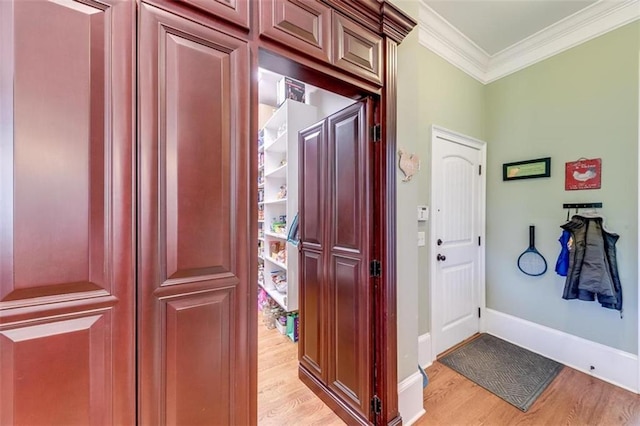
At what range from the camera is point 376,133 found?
4.83ft

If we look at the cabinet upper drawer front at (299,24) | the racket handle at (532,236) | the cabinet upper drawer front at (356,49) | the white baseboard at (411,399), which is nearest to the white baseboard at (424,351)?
the white baseboard at (411,399)

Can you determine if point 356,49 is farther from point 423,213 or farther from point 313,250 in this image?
point 423,213

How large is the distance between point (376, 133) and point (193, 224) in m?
1.07

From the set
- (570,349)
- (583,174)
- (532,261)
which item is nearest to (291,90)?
(583,174)

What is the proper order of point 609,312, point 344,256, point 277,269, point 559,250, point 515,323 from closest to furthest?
point 344,256
point 609,312
point 559,250
point 515,323
point 277,269

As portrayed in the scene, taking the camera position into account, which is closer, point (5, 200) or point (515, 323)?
point (5, 200)

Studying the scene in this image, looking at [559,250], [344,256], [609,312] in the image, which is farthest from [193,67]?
[609,312]

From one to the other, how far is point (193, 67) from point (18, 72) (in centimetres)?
42

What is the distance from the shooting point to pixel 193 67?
864 mm

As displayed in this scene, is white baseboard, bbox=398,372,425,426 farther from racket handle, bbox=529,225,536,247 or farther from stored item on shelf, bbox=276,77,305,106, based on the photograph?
stored item on shelf, bbox=276,77,305,106

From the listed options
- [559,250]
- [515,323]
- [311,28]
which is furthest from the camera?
[515,323]

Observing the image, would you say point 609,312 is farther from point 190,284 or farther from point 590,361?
point 190,284

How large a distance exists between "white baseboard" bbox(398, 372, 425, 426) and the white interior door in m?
0.72

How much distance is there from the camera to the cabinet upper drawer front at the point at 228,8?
2.87 feet
